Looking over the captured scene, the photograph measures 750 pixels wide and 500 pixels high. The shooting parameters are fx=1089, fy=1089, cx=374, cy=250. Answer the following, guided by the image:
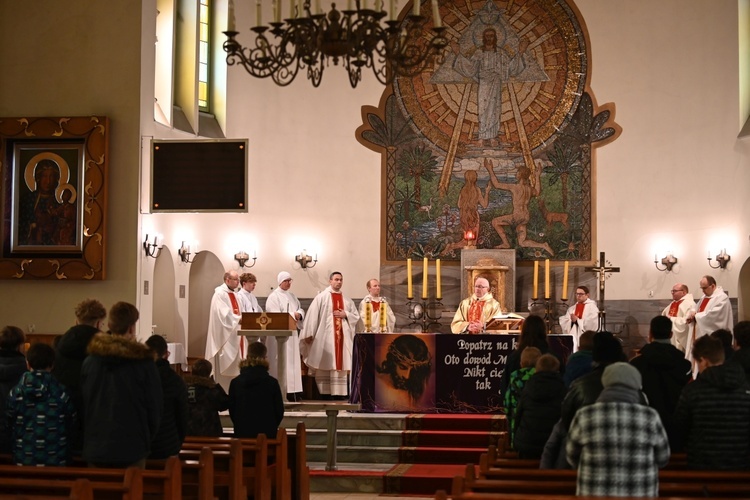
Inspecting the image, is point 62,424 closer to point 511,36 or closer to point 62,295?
point 62,295

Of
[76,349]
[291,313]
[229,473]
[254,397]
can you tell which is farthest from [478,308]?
[76,349]

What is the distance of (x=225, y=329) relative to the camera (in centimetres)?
1471

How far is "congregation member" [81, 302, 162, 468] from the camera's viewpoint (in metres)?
6.36

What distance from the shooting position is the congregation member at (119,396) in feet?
20.9

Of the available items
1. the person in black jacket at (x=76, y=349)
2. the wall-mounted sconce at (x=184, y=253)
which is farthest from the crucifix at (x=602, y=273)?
the person in black jacket at (x=76, y=349)

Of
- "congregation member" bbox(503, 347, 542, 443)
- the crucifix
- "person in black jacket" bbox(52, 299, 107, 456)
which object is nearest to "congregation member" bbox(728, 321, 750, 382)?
"congregation member" bbox(503, 347, 542, 443)

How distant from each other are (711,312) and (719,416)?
9260 mm

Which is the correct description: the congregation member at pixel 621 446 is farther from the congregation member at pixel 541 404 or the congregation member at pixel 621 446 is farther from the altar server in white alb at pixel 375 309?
the altar server in white alb at pixel 375 309

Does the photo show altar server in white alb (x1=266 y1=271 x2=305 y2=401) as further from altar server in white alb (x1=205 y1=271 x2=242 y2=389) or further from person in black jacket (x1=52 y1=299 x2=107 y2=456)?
person in black jacket (x1=52 y1=299 x2=107 y2=456)

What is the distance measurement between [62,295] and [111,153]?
1.88 meters

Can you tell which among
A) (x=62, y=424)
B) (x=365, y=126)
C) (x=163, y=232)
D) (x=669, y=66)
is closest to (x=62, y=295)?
(x=163, y=232)

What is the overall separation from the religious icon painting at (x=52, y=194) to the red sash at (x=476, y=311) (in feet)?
16.3

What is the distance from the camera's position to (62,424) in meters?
6.46

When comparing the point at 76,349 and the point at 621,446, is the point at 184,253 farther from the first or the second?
the point at 621,446
